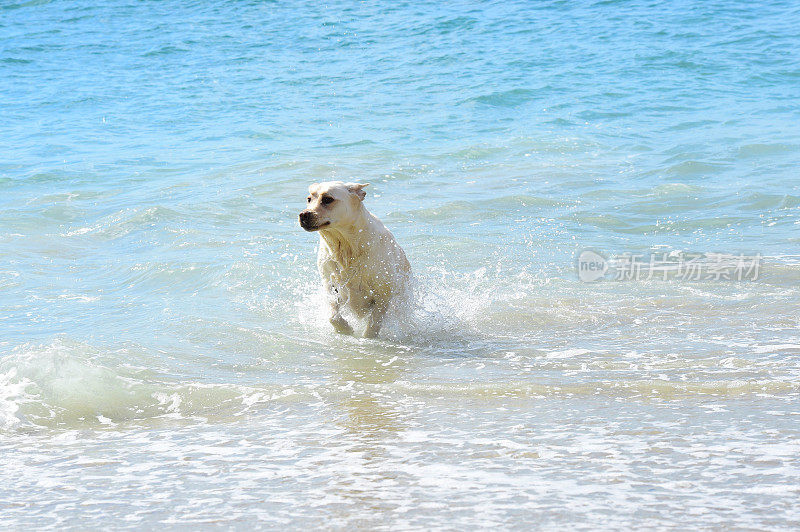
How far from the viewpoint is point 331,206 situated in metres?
6.36

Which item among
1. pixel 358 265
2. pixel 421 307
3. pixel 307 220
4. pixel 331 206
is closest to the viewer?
pixel 307 220

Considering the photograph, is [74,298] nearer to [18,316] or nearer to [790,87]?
[18,316]

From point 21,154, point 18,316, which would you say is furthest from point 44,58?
point 18,316

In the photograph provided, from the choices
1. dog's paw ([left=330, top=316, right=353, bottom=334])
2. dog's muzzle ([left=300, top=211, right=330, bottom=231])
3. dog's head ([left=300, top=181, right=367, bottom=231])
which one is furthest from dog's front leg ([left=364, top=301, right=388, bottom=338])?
dog's muzzle ([left=300, top=211, right=330, bottom=231])

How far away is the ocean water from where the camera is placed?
3.78 metres

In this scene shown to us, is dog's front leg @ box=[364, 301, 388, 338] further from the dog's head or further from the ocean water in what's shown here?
the dog's head

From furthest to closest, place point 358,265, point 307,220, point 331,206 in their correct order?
1. point 358,265
2. point 331,206
3. point 307,220

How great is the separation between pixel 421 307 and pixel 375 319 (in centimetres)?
38

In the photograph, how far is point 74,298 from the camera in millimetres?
7895

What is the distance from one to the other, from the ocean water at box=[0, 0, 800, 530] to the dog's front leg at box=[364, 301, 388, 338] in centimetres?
16

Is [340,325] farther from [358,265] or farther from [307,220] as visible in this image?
[307,220]

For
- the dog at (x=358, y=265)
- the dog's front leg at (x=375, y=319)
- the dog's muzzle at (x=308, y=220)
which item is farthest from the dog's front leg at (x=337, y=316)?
the dog's muzzle at (x=308, y=220)

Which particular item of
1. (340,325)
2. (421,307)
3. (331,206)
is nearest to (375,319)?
(340,325)

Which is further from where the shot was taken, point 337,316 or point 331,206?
point 337,316
